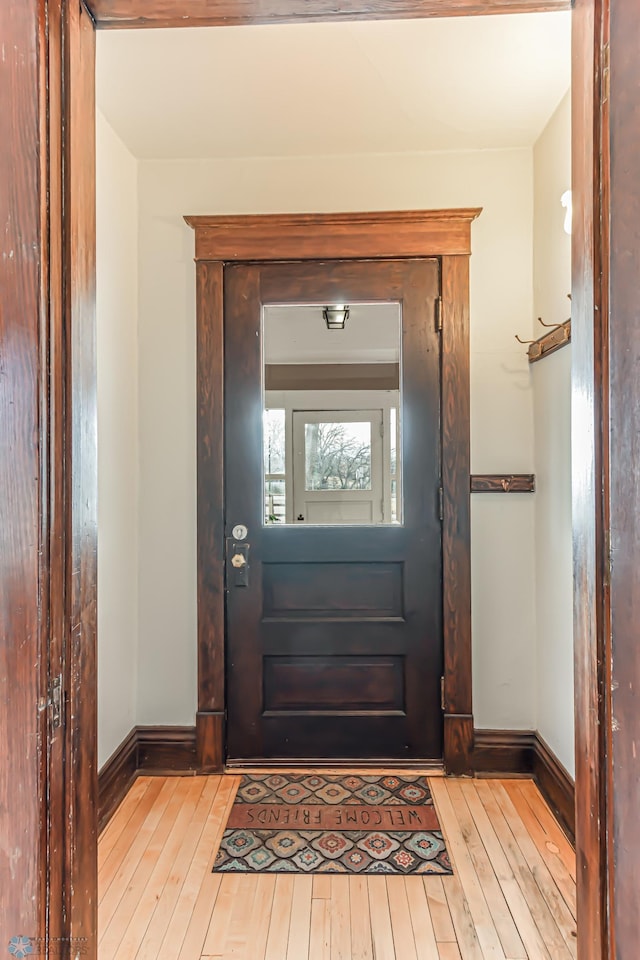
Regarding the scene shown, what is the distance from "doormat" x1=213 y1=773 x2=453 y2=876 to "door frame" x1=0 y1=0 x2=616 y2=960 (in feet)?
3.08

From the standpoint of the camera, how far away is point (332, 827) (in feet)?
6.13

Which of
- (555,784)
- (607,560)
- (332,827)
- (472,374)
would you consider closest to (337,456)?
(472,374)

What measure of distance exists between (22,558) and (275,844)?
58.4 inches

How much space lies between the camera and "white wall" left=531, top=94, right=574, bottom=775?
1911 millimetres

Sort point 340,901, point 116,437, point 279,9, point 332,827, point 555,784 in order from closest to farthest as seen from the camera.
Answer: point 279,9
point 340,901
point 332,827
point 555,784
point 116,437

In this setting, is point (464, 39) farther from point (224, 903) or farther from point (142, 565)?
point (224, 903)

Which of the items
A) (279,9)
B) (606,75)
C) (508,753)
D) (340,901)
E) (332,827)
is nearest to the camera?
(606,75)

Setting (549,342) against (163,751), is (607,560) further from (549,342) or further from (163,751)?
(163,751)

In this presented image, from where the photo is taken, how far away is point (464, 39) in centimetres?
161

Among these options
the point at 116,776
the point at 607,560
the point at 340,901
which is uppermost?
the point at 607,560

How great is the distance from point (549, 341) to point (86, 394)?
1.70 metres

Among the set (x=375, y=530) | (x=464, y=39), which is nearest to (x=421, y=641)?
(x=375, y=530)

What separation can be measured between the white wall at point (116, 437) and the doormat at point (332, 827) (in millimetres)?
566

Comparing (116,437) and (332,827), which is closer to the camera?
(332,827)
